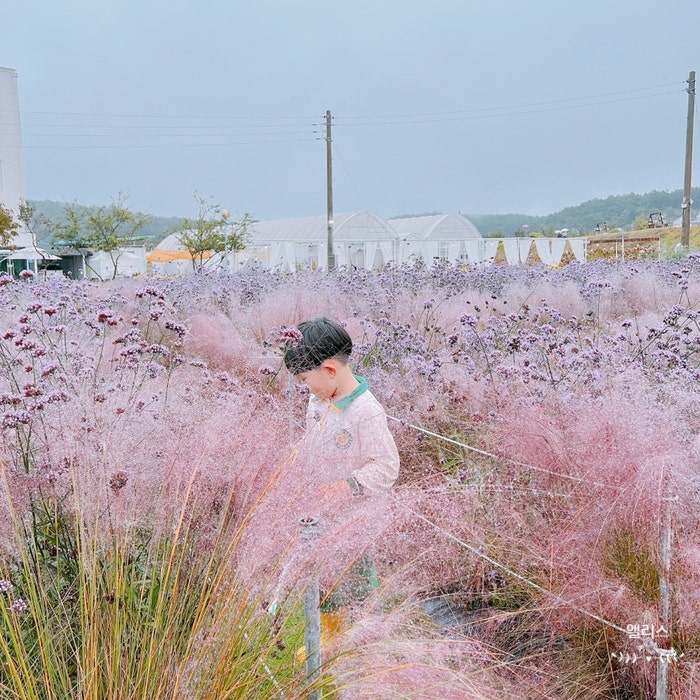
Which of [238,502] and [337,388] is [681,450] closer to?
[337,388]

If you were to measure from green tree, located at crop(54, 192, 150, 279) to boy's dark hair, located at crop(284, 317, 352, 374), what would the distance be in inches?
905

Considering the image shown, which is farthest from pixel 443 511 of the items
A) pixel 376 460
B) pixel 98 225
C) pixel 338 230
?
pixel 338 230

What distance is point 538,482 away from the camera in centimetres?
279

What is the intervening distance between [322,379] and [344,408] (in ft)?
0.38

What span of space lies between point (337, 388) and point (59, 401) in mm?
872

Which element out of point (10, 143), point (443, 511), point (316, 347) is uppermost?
point (10, 143)

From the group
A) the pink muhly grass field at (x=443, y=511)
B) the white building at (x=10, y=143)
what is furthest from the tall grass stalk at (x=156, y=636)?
the white building at (x=10, y=143)

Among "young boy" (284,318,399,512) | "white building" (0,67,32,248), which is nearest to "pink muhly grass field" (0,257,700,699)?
"young boy" (284,318,399,512)

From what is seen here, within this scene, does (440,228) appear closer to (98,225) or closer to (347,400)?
(98,225)

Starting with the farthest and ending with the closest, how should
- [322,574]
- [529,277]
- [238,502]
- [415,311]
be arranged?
[529,277]
[415,311]
[238,502]
[322,574]

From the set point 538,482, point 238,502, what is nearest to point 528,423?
point 538,482

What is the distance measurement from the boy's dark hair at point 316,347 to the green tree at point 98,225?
22994 millimetres

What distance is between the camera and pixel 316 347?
2.42m

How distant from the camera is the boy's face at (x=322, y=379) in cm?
242
